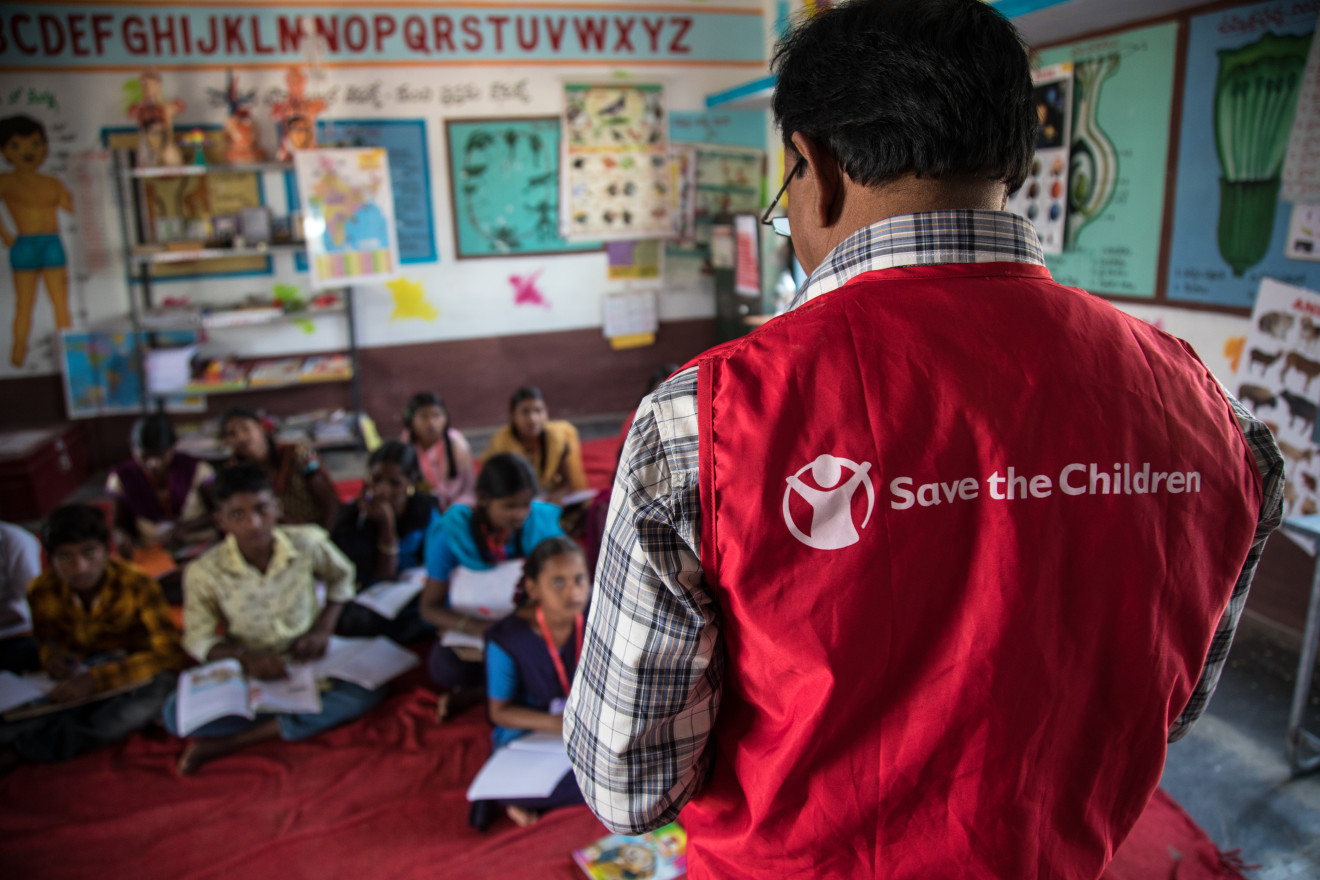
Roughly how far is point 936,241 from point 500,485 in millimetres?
2080

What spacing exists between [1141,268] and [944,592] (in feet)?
9.81

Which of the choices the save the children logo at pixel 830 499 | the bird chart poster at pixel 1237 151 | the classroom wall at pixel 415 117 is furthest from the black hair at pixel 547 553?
the classroom wall at pixel 415 117

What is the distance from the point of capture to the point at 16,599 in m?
2.82

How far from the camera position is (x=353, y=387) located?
5.36 meters

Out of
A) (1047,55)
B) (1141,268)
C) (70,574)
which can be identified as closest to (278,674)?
(70,574)

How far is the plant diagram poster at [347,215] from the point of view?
494 cm

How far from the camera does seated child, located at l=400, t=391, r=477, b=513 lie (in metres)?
3.59

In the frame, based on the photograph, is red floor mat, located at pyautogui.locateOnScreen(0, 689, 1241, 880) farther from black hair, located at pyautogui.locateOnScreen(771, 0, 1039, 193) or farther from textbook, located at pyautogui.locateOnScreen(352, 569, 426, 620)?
black hair, located at pyautogui.locateOnScreen(771, 0, 1039, 193)

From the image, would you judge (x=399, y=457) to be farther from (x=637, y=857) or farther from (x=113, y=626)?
(x=637, y=857)

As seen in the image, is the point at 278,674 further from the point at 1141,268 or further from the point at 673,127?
the point at 673,127

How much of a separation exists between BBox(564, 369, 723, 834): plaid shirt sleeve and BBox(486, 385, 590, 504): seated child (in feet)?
8.95

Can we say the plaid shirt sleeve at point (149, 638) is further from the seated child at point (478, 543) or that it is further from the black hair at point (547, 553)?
the black hair at point (547, 553)

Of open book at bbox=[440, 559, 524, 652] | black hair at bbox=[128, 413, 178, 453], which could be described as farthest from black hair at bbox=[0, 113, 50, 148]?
open book at bbox=[440, 559, 524, 652]

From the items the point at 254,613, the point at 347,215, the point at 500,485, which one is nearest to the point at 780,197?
the point at 500,485
